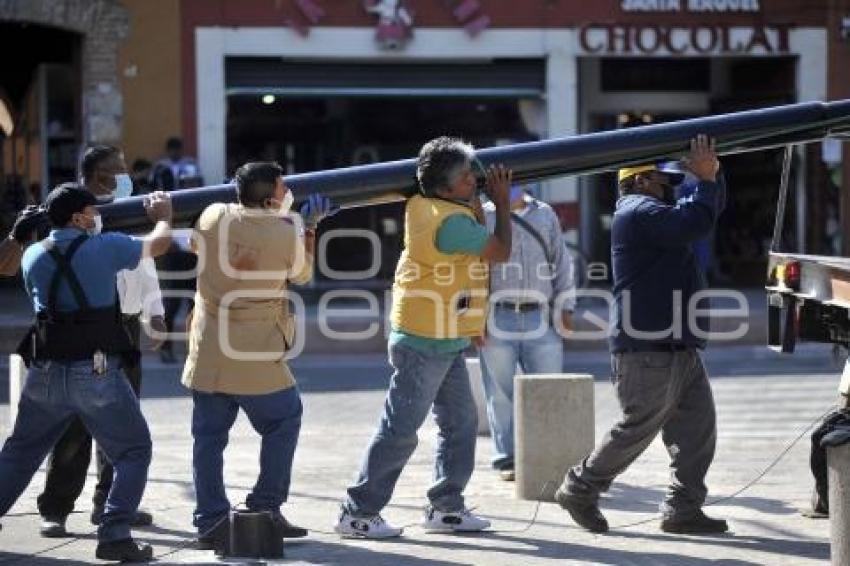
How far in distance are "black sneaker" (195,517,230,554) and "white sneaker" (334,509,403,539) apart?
2.28 ft

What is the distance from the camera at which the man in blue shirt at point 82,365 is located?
25.3ft

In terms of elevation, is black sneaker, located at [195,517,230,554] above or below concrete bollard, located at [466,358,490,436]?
below

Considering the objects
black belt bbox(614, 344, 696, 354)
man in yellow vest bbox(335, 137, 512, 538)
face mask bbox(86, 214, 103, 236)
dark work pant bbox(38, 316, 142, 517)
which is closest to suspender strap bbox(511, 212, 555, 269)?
man in yellow vest bbox(335, 137, 512, 538)

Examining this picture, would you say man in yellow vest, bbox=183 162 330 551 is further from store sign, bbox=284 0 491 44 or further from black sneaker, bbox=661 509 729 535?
store sign, bbox=284 0 491 44

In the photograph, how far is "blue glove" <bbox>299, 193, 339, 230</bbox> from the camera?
26.6ft

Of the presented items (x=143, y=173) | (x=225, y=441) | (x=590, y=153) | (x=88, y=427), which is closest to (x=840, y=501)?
(x=590, y=153)

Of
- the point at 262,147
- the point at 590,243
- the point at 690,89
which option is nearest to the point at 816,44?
the point at 690,89

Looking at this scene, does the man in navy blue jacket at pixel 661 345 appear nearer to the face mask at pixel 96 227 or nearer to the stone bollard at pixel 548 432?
the stone bollard at pixel 548 432

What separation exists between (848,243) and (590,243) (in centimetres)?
356

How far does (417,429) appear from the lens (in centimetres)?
838

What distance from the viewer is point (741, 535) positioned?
8516mm

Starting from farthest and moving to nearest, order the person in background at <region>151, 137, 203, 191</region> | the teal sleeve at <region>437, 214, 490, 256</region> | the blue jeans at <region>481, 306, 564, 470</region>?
the person in background at <region>151, 137, 203, 191</region>, the blue jeans at <region>481, 306, 564, 470</region>, the teal sleeve at <region>437, 214, 490, 256</region>

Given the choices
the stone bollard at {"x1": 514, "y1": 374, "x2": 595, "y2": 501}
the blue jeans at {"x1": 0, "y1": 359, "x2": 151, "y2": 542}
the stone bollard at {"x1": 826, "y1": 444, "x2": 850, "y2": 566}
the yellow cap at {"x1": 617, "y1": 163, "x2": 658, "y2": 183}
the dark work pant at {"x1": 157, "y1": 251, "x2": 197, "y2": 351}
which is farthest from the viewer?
the dark work pant at {"x1": 157, "y1": 251, "x2": 197, "y2": 351}

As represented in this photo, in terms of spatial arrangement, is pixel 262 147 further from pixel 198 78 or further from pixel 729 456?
pixel 729 456
